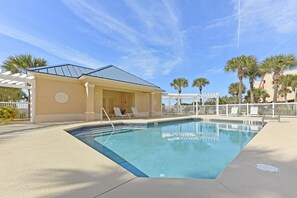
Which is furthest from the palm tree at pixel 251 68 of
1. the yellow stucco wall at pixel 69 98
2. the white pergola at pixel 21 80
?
the white pergola at pixel 21 80

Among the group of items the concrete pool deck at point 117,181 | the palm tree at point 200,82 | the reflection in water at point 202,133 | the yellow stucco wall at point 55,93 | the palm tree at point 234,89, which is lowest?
the reflection in water at point 202,133

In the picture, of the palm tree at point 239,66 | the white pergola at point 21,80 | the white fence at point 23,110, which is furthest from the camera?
the palm tree at point 239,66

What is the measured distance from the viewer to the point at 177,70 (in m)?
34.0

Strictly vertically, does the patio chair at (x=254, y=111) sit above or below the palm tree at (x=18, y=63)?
below

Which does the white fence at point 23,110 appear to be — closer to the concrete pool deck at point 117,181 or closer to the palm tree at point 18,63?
the palm tree at point 18,63

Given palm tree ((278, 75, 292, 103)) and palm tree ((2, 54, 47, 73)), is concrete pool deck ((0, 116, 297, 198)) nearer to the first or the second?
palm tree ((2, 54, 47, 73))

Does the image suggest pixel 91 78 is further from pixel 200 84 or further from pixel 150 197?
pixel 200 84

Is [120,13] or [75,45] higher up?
[120,13]

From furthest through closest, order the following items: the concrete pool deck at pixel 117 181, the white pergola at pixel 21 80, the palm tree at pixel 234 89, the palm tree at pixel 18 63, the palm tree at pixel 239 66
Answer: the palm tree at pixel 234 89 < the palm tree at pixel 239 66 < the palm tree at pixel 18 63 < the white pergola at pixel 21 80 < the concrete pool deck at pixel 117 181

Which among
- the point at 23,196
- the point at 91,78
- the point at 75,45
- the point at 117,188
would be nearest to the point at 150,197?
the point at 117,188

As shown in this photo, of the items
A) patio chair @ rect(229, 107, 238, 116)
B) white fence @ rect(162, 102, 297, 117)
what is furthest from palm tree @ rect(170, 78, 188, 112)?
patio chair @ rect(229, 107, 238, 116)

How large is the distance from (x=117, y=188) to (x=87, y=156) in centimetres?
194

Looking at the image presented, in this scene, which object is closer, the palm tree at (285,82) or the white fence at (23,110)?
the white fence at (23,110)

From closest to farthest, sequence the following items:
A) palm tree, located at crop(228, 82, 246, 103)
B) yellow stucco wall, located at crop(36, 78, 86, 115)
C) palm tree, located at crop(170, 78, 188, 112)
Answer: yellow stucco wall, located at crop(36, 78, 86, 115)
palm tree, located at crop(170, 78, 188, 112)
palm tree, located at crop(228, 82, 246, 103)
